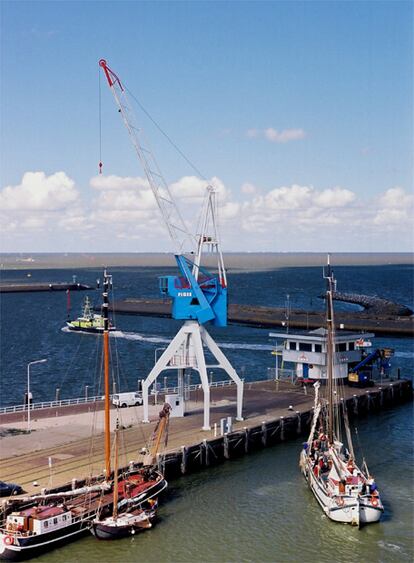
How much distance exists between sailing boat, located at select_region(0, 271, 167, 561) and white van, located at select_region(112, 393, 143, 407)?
2101 cm

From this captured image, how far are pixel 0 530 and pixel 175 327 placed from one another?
124m

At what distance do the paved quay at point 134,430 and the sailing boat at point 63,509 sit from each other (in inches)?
80.0

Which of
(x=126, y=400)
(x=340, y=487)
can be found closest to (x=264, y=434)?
(x=126, y=400)

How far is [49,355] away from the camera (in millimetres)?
121812

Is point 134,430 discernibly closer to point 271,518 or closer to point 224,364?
point 224,364

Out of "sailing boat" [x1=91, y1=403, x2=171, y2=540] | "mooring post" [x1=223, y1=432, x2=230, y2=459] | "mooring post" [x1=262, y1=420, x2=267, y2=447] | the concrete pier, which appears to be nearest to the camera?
"sailing boat" [x1=91, y1=403, x2=171, y2=540]

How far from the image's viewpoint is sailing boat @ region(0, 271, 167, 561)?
4103 cm

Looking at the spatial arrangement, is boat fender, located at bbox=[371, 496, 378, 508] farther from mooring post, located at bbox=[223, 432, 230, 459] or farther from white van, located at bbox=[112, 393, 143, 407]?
white van, located at bbox=[112, 393, 143, 407]

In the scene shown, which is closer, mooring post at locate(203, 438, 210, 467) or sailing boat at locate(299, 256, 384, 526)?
sailing boat at locate(299, 256, 384, 526)

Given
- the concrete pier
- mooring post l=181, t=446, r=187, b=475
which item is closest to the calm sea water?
mooring post l=181, t=446, r=187, b=475

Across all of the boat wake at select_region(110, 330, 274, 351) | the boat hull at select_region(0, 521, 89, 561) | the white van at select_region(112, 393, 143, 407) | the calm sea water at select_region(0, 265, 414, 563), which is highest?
the white van at select_region(112, 393, 143, 407)

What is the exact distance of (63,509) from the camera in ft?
142

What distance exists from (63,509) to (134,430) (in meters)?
18.0

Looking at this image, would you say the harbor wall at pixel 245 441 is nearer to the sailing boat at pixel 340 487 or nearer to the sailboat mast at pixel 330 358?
the sailing boat at pixel 340 487
